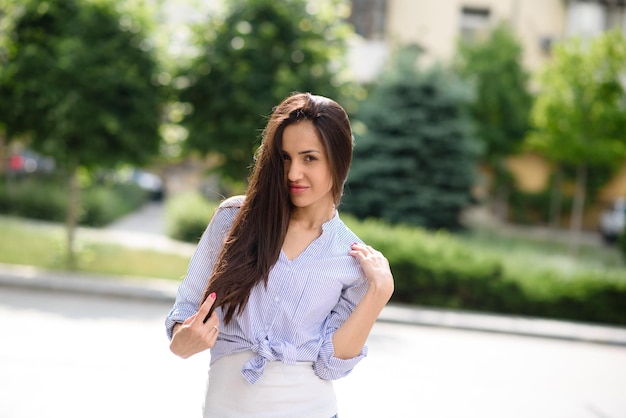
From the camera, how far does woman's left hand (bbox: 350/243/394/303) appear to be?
2.02 meters

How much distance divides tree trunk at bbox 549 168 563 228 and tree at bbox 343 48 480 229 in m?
9.08

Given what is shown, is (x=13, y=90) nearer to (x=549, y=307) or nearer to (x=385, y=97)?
(x=549, y=307)

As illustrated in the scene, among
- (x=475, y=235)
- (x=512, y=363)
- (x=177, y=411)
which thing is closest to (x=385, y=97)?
(x=475, y=235)

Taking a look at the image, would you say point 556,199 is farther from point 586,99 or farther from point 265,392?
point 265,392

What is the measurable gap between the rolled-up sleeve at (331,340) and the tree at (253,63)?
325 inches

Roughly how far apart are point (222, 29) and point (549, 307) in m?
6.15

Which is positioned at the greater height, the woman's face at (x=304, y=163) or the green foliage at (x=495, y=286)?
the woman's face at (x=304, y=163)

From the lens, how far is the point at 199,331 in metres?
1.85

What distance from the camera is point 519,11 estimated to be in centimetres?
2589

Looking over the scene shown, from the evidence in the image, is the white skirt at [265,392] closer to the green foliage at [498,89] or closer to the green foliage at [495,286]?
the green foliage at [495,286]

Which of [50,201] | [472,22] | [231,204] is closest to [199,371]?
[231,204]

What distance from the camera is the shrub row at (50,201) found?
659 inches

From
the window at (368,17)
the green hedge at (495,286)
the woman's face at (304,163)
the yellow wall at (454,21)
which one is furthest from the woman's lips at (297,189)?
the yellow wall at (454,21)

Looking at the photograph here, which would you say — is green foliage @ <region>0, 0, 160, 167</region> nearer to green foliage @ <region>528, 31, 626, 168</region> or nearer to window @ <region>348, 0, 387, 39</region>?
green foliage @ <region>528, 31, 626, 168</region>
